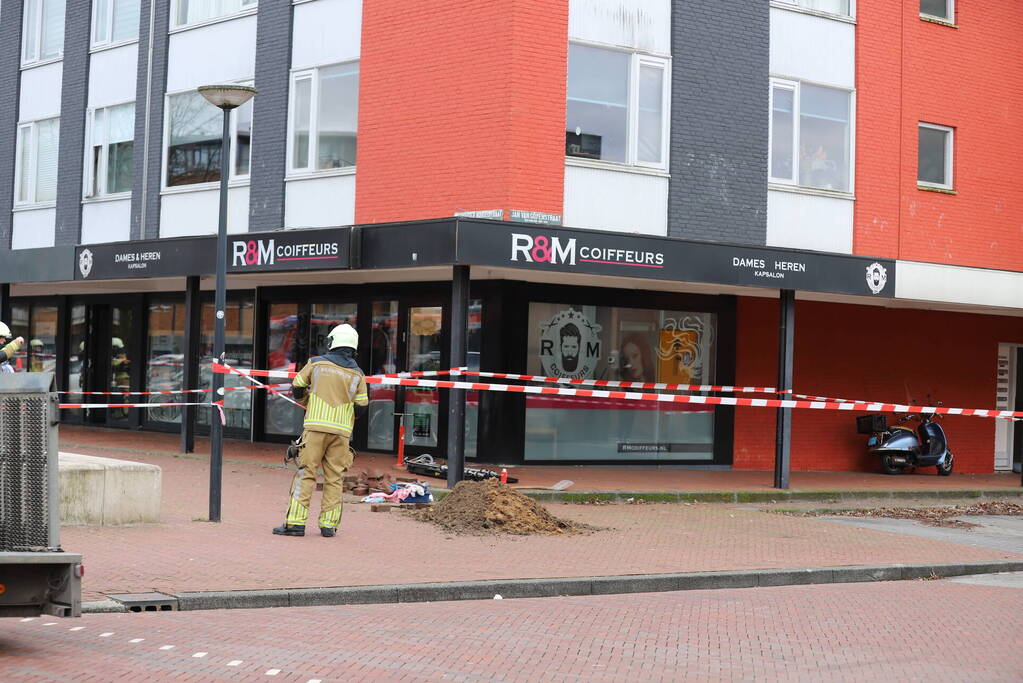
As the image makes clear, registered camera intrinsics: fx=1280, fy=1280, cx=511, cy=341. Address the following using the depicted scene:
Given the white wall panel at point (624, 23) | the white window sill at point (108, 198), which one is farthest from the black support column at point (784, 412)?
the white window sill at point (108, 198)

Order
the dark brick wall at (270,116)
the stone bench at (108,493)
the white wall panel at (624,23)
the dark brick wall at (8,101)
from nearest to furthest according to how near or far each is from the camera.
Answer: the stone bench at (108,493) < the white wall panel at (624,23) < the dark brick wall at (270,116) < the dark brick wall at (8,101)

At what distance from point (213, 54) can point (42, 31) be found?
5984 mm

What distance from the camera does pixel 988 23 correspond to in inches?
816

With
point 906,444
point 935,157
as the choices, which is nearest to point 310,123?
point 935,157

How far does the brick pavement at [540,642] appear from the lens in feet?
22.2

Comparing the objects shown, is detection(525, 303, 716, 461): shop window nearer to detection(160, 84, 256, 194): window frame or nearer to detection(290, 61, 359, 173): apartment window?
detection(290, 61, 359, 173): apartment window

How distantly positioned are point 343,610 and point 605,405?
Result: 1070cm

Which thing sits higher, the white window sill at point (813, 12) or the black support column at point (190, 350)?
the white window sill at point (813, 12)

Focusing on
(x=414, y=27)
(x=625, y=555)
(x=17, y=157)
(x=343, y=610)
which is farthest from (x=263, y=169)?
(x=343, y=610)

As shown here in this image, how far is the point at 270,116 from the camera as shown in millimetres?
19016

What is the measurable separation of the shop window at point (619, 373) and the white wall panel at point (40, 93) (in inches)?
427

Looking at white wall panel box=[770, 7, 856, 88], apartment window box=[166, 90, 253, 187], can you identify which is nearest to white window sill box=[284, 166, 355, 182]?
apartment window box=[166, 90, 253, 187]

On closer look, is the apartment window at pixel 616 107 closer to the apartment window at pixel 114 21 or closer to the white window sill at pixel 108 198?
the white window sill at pixel 108 198

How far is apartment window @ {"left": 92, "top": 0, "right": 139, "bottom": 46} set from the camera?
2205 centimetres
